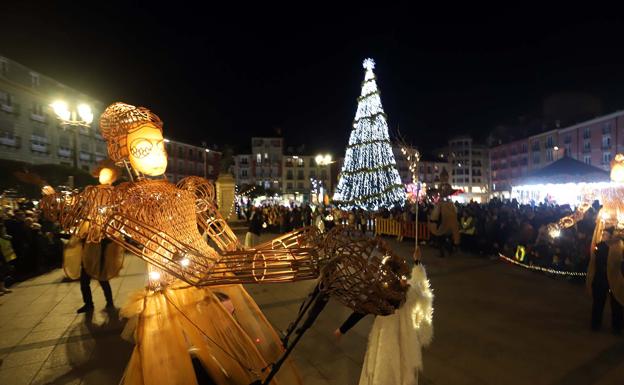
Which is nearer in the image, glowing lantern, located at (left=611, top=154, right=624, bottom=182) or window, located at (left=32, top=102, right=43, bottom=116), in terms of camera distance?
glowing lantern, located at (left=611, top=154, right=624, bottom=182)

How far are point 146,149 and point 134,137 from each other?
15 centimetres

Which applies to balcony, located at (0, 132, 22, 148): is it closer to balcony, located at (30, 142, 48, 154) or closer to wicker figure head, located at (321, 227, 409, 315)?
balcony, located at (30, 142, 48, 154)

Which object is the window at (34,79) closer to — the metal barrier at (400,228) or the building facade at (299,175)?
the metal barrier at (400,228)

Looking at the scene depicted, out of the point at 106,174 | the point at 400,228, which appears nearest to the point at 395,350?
the point at 106,174

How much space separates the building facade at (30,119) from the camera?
90.6ft

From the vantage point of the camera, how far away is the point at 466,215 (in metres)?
13.1

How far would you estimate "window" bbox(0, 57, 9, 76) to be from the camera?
27.3 metres

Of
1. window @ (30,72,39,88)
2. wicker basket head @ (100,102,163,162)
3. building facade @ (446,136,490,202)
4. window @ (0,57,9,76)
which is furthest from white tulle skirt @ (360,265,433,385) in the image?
building facade @ (446,136,490,202)

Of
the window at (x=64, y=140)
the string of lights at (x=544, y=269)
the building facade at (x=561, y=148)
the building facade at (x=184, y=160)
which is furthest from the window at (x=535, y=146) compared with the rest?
the window at (x=64, y=140)

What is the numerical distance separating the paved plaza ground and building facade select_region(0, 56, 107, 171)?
25079mm

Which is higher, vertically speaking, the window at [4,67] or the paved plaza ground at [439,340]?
the window at [4,67]

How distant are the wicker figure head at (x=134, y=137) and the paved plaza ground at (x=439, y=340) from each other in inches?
95.3

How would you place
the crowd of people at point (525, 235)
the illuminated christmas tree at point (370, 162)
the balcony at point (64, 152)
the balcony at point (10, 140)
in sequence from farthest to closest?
the balcony at point (64, 152) < the balcony at point (10, 140) < the illuminated christmas tree at point (370, 162) < the crowd of people at point (525, 235)

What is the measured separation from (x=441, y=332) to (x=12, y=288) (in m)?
8.90
